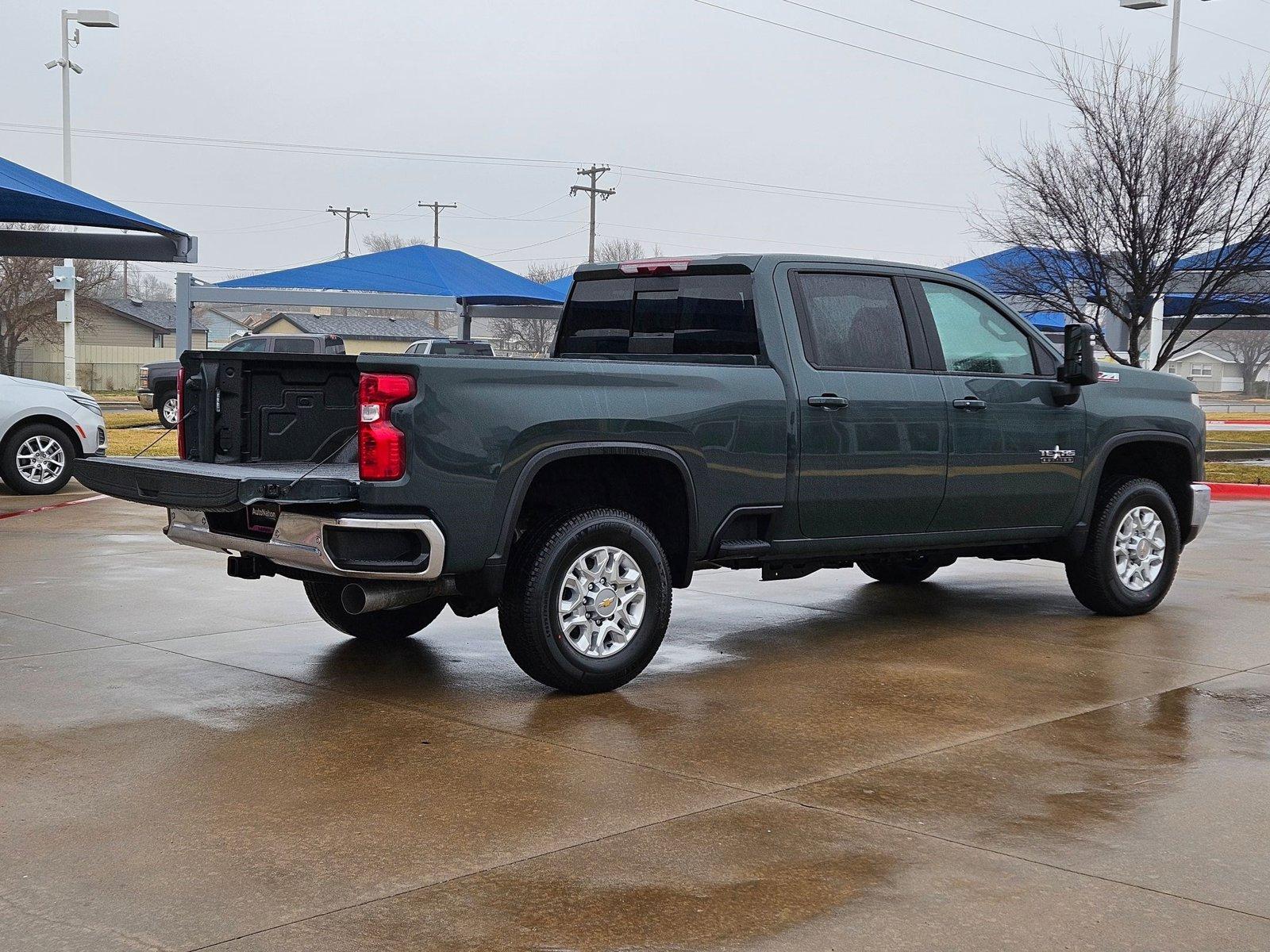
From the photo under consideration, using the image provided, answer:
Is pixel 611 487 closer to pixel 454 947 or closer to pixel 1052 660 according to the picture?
pixel 1052 660

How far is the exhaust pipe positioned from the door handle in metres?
2.10

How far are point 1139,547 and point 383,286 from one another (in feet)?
76.8

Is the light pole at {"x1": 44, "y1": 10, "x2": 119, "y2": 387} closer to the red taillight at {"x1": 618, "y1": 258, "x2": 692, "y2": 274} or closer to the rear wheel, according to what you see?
the rear wheel

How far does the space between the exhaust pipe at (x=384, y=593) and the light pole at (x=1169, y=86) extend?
745 inches

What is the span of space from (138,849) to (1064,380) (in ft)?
19.0

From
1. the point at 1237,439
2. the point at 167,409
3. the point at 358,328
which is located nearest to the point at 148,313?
the point at 358,328

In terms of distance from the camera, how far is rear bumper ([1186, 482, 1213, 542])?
9195mm

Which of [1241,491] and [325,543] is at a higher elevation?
[325,543]

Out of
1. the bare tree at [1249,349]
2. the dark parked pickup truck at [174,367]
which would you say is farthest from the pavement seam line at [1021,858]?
the bare tree at [1249,349]

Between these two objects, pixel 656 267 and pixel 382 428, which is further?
pixel 656 267

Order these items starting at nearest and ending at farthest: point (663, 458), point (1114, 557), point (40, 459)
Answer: point (663, 458) < point (1114, 557) < point (40, 459)

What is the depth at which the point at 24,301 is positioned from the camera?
63.5 meters

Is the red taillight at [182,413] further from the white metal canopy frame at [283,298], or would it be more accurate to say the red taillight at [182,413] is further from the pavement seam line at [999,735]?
the white metal canopy frame at [283,298]

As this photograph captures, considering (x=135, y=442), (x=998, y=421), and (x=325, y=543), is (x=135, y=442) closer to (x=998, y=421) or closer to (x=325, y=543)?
(x=998, y=421)
